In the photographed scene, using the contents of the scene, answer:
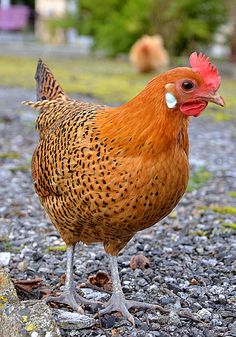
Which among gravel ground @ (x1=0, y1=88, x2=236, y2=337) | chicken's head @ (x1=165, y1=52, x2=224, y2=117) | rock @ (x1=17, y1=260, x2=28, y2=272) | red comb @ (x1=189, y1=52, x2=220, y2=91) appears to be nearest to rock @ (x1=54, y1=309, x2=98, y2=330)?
gravel ground @ (x1=0, y1=88, x2=236, y2=337)

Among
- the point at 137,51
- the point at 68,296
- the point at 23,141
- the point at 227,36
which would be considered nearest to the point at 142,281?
the point at 68,296

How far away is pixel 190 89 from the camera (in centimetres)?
290

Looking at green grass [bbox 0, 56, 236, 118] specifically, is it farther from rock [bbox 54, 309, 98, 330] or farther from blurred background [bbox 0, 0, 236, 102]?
rock [bbox 54, 309, 98, 330]

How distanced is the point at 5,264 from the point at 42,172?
77 cm

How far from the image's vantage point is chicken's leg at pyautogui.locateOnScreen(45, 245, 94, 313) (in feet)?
10.7

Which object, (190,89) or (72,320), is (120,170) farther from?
Answer: (72,320)

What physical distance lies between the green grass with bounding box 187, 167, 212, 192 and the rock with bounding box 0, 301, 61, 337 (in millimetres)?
3125

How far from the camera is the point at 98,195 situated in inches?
115

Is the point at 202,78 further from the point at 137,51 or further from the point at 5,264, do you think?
the point at 137,51

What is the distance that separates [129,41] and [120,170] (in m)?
18.1

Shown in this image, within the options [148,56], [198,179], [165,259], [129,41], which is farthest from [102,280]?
[129,41]

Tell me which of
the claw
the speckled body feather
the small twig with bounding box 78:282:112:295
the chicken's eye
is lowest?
the small twig with bounding box 78:282:112:295

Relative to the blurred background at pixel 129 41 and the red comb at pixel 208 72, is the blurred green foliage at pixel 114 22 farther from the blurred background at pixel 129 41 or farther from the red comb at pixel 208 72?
the red comb at pixel 208 72

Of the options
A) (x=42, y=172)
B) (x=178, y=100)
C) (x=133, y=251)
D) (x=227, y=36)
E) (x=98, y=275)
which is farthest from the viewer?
(x=227, y=36)
